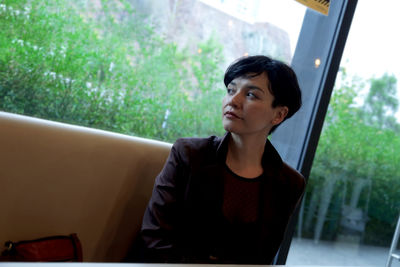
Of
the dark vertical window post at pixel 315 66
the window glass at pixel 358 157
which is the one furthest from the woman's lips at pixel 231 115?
the window glass at pixel 358 157

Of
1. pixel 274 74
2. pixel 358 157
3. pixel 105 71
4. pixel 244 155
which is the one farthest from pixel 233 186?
pixel 358 157

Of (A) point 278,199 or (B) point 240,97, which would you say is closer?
(B) point 240,97

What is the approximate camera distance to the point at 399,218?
2.85 meters

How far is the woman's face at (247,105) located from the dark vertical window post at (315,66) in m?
0.78

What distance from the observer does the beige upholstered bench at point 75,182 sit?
1.32 metres

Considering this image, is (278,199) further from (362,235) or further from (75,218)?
(362,235)

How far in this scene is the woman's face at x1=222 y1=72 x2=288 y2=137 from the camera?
1.51 m

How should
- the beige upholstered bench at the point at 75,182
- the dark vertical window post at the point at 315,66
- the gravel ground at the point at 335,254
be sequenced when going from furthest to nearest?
the gravel ground at the point at 335,254, the dark vertical window post at the point at 315,66, the beige upholstered bench at the point at 75,182

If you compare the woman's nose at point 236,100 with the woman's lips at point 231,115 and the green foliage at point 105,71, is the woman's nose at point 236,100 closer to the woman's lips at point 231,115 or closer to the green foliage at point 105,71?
the woman's lips at point 231,115

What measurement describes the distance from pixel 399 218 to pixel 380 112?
843 millimetres

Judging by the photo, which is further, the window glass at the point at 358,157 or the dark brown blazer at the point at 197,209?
the window glass at the point at 358,157

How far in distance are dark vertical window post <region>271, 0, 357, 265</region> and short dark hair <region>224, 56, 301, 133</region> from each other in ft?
2.20

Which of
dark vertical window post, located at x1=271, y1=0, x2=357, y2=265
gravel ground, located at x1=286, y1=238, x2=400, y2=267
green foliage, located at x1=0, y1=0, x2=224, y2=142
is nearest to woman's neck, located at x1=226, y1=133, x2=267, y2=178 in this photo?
green foliage, located at x1=0, y1=0, x2=224, y2=142

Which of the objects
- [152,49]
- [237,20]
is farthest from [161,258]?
[237,20]
